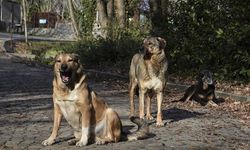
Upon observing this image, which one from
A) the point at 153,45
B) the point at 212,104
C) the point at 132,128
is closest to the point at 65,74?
the point at 132,128

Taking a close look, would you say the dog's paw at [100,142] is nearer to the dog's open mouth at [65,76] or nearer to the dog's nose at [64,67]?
the dog's open mouth at [65,76]

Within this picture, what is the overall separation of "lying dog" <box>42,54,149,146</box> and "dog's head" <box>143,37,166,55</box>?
2.14 meters

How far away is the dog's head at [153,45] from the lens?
31.3ft

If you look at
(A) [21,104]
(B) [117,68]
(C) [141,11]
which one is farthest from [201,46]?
(C) [141,11]

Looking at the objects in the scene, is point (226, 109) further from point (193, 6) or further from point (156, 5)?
point (156, 5)

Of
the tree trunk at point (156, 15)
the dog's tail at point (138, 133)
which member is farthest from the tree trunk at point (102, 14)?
the dog's tail at point (138, 133)

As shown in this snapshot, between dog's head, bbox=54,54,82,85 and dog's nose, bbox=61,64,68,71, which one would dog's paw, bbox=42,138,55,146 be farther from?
dog's nose, bbox=61,64,68,71

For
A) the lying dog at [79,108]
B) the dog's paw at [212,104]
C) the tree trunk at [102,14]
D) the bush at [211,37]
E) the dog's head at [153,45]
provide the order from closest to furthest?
the lying dog at [79,108]
the dog's head at [153,45]
the dog's paw at [212,104]
the bush at [211,37]
the tree trunk at [102,14]

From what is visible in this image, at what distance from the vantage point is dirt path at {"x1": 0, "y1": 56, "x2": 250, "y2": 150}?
26.8 feet

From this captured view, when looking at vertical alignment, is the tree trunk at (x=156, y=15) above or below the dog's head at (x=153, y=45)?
above

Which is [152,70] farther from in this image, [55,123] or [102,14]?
[102,14]

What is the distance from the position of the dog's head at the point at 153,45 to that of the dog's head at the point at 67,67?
228 cm

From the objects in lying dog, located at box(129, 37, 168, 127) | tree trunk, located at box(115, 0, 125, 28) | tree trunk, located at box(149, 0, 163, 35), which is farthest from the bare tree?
lying dog, located at box(129, 37, 168, 127)

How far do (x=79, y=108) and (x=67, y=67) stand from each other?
0.61m
